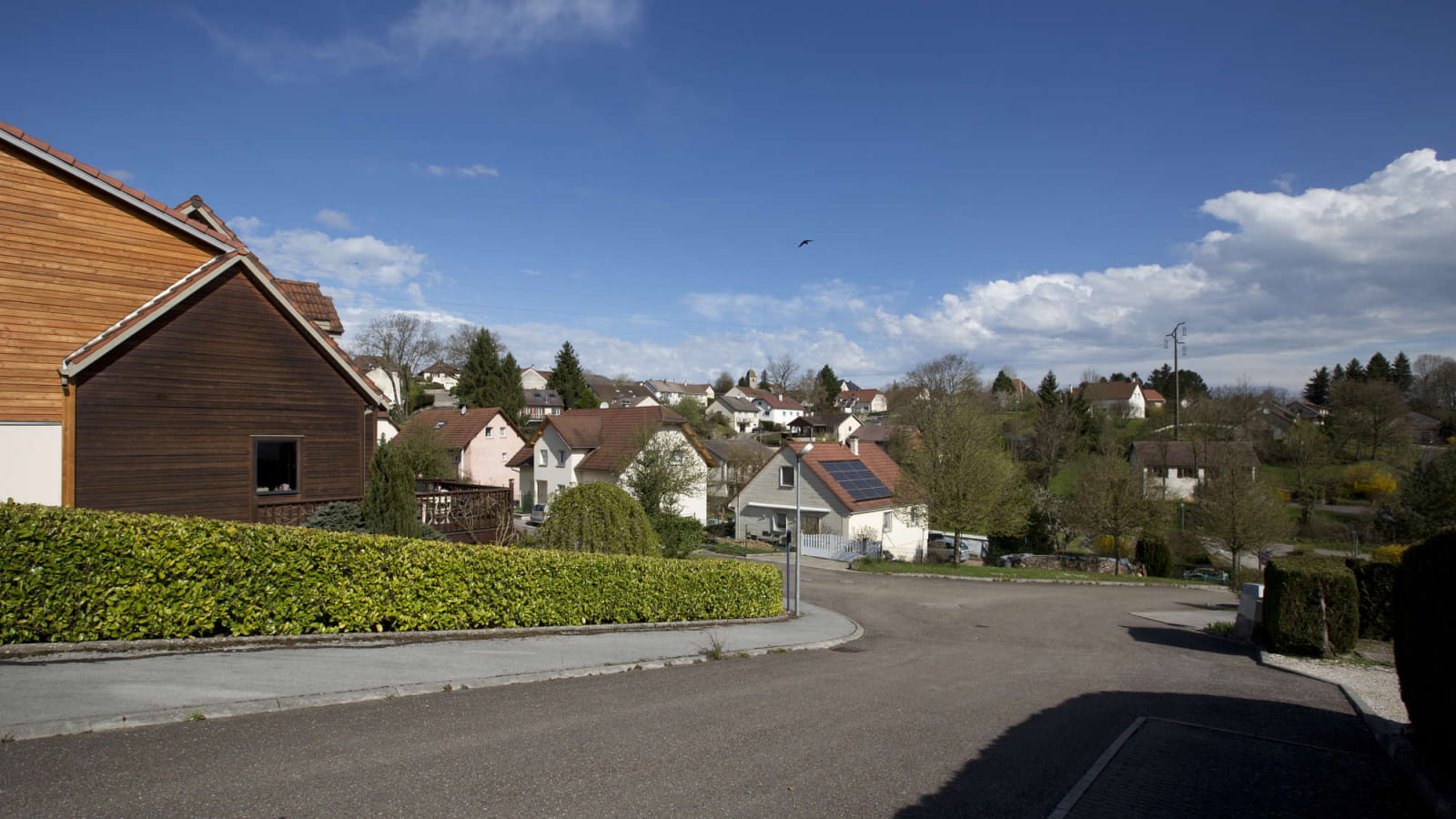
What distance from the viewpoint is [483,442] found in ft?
175

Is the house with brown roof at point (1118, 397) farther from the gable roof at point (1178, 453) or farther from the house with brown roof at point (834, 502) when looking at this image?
the house with brown roof at point (834, 502)

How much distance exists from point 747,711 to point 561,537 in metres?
→ 7.79

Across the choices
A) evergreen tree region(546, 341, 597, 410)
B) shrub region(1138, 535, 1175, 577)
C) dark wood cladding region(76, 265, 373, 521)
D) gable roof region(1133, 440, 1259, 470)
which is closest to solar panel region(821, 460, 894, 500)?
shrub region(1138, 535, 1175, 577)

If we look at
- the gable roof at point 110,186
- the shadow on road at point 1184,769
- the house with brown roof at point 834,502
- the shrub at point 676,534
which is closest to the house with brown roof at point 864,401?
the house with brown roof at point 834,502

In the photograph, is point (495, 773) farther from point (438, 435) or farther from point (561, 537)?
point (438, 435)

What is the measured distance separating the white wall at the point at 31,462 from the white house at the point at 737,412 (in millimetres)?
103996

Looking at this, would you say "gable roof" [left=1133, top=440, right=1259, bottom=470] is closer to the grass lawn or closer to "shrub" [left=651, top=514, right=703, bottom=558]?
the grass lawn

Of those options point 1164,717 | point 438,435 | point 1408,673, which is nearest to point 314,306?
point 1164,717

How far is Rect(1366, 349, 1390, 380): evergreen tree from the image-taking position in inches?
3536

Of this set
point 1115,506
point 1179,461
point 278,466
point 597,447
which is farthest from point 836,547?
point 1179,461

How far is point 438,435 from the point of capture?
171ft

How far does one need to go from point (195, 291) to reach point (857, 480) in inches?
1278

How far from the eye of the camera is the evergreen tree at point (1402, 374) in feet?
293

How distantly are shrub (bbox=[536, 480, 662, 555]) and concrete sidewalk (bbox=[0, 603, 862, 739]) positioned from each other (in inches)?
124
